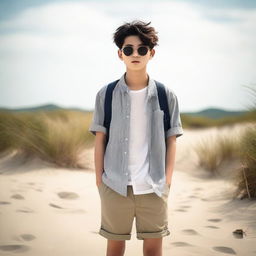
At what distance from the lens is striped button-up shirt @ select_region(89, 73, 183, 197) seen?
2107mm

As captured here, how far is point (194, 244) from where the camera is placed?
10.3 ft

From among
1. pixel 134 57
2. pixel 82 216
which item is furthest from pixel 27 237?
pixel 134 57

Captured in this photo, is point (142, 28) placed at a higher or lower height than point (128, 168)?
higher

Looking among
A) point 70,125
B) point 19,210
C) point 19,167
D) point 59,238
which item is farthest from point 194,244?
point 70,125

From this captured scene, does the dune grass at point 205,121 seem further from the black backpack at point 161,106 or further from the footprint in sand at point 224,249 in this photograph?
the black backpack at point 161,106

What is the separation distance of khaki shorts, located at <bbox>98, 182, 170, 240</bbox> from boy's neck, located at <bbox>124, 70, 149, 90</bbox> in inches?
21.5

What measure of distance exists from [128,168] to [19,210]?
1958mm

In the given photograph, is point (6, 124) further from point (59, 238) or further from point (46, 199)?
point (59, 238)

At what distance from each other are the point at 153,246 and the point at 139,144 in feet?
1.81

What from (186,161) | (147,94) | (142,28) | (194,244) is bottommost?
(194,244)

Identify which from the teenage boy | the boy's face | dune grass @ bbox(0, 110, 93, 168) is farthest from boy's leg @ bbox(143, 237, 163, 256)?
dune grass @ bbox(0, 110, 93, 168)

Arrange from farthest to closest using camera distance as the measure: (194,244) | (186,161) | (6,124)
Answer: (186,161), (6,124), (194,244)

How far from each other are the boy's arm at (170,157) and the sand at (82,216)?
995 mm

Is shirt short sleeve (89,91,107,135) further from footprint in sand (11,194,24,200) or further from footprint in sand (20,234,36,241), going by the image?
footprint in sand (11,194,24,200)
